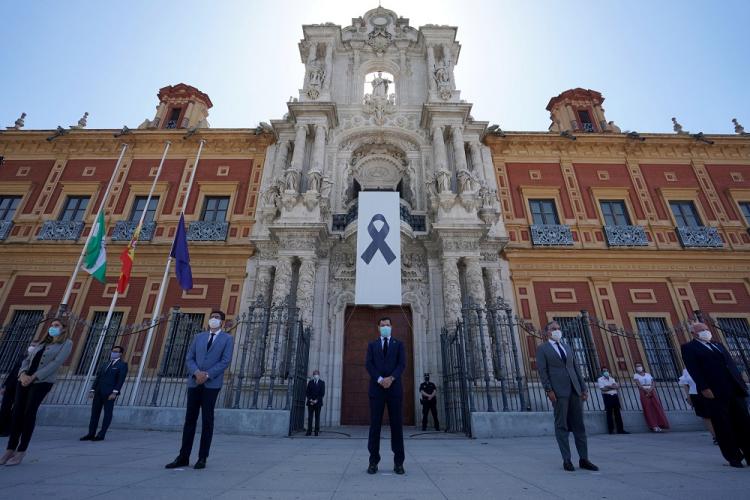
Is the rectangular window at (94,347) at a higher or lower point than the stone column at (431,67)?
lower

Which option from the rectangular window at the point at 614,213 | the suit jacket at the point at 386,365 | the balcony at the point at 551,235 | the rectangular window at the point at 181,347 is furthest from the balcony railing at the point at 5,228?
the rectangular window at the point at 614,213

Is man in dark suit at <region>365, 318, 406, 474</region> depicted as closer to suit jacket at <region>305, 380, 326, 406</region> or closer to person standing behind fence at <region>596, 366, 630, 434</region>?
suit jacket at <region>305, 380, 326, 406</region>

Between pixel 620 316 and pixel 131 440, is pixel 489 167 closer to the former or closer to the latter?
pixel 620 316

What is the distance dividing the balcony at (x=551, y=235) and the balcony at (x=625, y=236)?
4.70 feet

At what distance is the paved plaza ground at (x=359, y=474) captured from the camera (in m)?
3.11

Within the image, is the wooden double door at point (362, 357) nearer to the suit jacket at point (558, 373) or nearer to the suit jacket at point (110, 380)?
the suit jacket at point (110, 380)

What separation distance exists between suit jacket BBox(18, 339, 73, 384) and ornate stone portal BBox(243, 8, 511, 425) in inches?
247

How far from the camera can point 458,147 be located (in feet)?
47.0

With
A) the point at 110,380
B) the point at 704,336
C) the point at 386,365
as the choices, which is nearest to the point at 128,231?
the point at 110,380

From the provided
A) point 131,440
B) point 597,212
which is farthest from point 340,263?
point 597,212

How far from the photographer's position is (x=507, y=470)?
4180 millimetres

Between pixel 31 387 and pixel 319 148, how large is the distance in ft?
37.5

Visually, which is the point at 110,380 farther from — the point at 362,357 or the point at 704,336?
the point at 704,336

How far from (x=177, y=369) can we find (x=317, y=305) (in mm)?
4657
